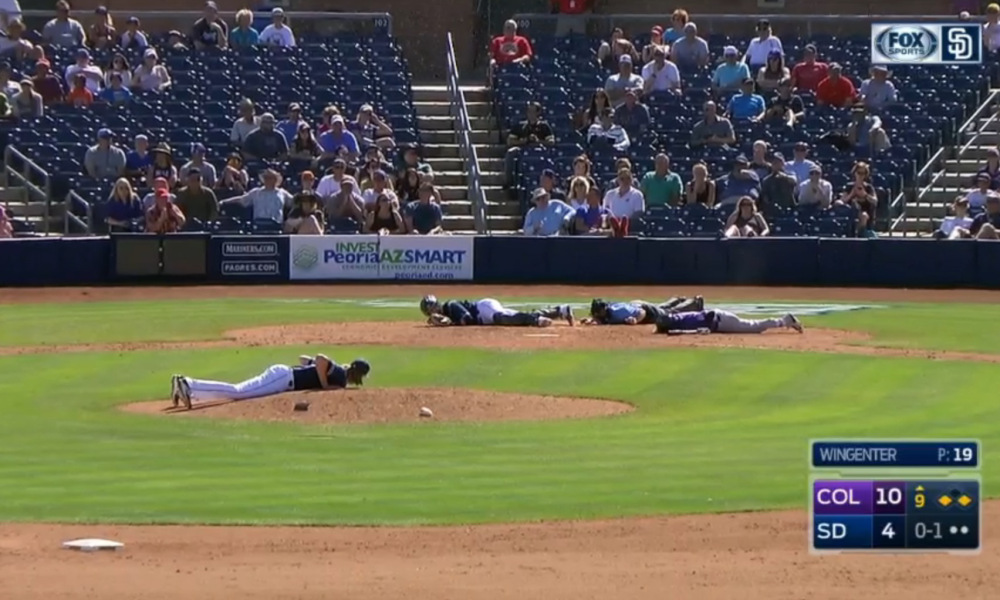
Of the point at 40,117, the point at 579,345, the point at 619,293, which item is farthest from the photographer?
the point at 40,117

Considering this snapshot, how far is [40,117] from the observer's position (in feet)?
106

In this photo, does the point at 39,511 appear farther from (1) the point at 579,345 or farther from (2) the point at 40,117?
(2) the point at 40,117

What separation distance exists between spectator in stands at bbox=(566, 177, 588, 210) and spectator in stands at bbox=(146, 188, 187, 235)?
602 centimetres

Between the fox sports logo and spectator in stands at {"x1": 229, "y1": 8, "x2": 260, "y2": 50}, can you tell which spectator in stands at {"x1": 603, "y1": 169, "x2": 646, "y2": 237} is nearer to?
the fox sports logo

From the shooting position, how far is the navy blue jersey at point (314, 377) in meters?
17.6

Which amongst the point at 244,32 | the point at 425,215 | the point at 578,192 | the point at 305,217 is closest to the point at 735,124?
the point at 578,192

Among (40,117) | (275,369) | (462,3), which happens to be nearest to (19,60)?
(40,117)

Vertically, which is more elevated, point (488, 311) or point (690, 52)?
point (690, 52)

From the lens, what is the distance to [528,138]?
33062mm

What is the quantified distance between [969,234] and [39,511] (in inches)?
809

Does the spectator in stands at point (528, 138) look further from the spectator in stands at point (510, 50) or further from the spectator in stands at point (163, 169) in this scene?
the spectator in stands at point (163, 169)

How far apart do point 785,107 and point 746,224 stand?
4084mm

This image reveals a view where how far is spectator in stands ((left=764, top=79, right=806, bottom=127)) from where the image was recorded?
1312 inches

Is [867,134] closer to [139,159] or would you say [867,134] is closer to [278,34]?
[278,34]
